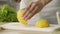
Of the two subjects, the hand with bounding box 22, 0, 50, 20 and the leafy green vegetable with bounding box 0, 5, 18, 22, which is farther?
the leafy green vegetable with bounding box 0, 5, 18, 22

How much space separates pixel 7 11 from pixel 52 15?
262 millimetres

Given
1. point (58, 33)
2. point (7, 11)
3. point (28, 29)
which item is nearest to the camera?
point (58, 33)

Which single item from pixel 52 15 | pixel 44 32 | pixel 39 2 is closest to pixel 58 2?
pixel 52 15

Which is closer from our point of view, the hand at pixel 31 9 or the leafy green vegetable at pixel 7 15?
the hand at pixel 31 9

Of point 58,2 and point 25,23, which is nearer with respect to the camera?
point 25,23

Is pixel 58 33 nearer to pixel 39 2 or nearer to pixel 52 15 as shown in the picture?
pixel 39 2

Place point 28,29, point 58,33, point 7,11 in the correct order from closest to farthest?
point 58,33 → point 28,29 → point 7,11

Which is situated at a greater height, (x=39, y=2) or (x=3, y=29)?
(x=39, y=2)

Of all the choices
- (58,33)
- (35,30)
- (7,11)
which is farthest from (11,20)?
(58,33)

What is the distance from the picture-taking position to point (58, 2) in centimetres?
105

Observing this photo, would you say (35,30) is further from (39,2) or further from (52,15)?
(52,15)

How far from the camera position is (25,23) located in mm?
840

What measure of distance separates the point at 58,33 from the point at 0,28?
0.27 metres

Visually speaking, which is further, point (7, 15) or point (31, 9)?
point (7, 15)
